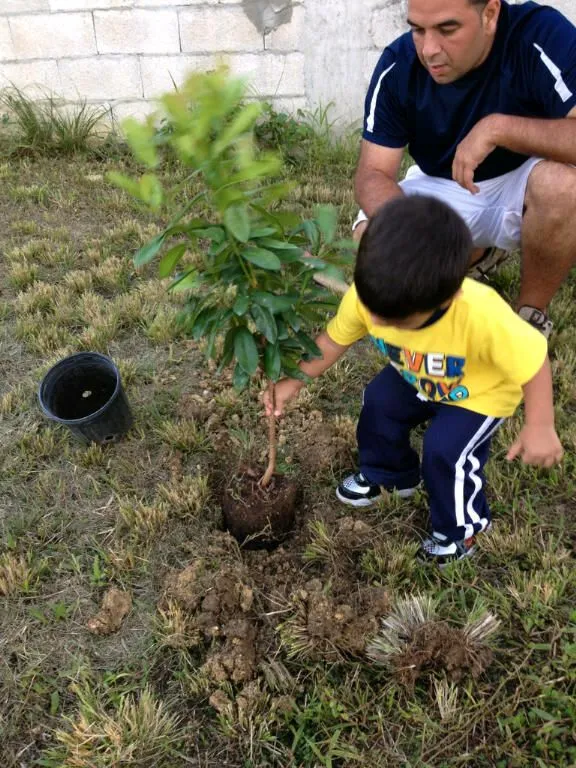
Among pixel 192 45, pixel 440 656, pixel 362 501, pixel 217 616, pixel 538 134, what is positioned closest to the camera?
pixel 440 656

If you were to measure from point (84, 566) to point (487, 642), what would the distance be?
1.22 m

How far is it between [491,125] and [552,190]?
35 cm

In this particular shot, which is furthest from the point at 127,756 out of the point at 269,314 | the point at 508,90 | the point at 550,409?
the point at 508,90

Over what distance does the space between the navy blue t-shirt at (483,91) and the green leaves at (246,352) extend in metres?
1.36

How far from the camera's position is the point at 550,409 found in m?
1.58

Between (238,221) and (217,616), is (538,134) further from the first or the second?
(217,616)

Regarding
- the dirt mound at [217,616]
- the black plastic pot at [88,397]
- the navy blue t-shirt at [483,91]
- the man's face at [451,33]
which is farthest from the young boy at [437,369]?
the navy blue t-shirt at [483,91]

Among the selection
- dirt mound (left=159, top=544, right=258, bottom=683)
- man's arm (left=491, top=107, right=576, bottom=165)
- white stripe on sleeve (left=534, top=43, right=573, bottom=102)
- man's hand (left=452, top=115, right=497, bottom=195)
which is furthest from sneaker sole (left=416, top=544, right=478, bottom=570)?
white stripe on sleeve (left=534, top=43, right=573, bottom=102)

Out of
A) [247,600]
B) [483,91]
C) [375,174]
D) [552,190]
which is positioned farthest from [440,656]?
[483,91]

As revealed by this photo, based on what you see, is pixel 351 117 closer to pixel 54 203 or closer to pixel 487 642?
pixel 54 203

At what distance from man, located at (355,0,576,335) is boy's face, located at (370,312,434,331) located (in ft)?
3.53

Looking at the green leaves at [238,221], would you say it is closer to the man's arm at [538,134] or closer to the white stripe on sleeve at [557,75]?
the man's arm at [538,134]

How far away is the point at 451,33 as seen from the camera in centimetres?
212

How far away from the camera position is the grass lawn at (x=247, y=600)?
5.31 feet
